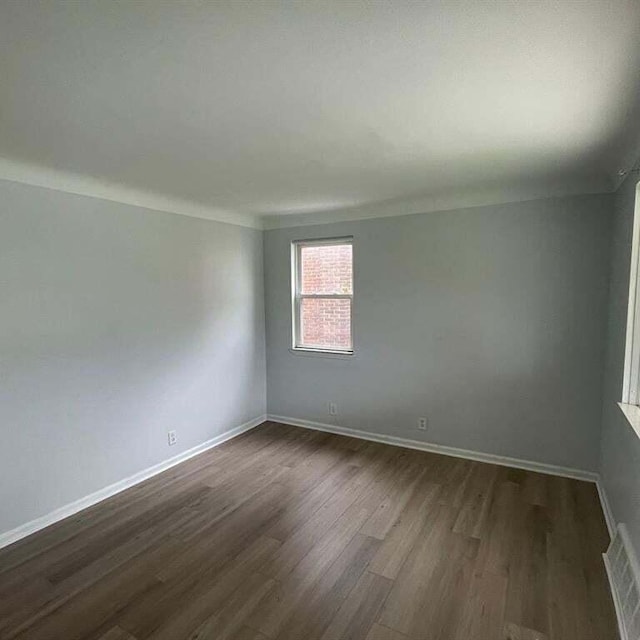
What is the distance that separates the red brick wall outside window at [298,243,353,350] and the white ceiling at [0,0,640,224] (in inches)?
53.2

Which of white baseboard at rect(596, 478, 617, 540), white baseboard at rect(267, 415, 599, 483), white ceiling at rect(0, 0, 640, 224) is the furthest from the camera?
white baseboard at rect(267, 415, 599, 483)

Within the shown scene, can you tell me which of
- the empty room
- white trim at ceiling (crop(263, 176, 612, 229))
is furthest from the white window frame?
white trim at ceiling (crop(263, 176, 612, 229))

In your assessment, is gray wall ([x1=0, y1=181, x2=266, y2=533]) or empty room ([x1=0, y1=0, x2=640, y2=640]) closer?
empty room ([x1=0, y1=0, x2=640, y2=640])

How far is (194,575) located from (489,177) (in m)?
3.29

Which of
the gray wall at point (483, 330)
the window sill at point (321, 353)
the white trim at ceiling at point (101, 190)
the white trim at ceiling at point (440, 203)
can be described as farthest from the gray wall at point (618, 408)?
the white trim at ceiling at point (101, 190)

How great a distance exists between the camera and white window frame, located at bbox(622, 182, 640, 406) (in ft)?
7.31

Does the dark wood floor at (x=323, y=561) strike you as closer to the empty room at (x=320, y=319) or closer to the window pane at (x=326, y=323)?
the empty room at (x=320, y=319)

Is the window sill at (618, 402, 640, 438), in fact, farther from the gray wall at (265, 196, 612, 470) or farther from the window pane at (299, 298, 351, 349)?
the window pane at (299, 298, 351, 349)

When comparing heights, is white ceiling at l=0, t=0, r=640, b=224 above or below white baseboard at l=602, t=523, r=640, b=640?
above

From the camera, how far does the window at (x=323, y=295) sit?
13.7ft

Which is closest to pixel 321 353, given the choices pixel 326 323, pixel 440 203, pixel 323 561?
pixel 326 323

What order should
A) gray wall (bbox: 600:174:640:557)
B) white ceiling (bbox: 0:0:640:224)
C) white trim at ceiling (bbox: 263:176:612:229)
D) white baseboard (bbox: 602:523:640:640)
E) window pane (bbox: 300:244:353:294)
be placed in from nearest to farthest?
white ceiling (bbox: 0:0:640:224) → white baseboard (bbox: 602:523:640:640) → gray wall (bbox: 600:174:640:557) → white trim at ceiling (bbox: 263:176:612:229) → window pane (bbox: 300:244:353:294)

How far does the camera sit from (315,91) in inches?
61.7

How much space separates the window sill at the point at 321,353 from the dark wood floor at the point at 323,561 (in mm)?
1231
